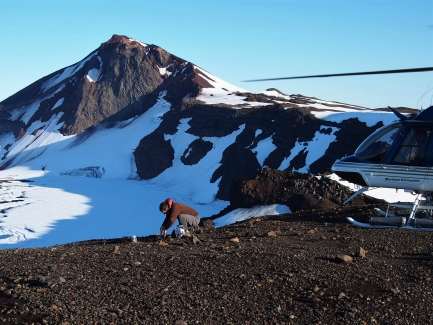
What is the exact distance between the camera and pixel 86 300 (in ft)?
20.5

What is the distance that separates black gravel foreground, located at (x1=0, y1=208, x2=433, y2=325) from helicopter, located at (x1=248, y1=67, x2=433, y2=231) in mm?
1772

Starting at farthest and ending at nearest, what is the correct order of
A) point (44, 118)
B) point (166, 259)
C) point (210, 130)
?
point (44, 118) < point (210, 130) < point (166, 259)

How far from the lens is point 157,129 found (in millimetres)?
76562

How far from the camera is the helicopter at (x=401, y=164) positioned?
36.7 ft

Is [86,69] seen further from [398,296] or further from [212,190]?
[398,296]

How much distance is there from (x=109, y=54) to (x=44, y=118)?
16648 millimetres

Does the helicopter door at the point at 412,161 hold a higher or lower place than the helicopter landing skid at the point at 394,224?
higher

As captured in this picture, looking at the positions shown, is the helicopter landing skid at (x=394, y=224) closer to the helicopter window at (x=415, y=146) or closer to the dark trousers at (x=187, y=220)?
the helicopter window at (x=415, y=146)

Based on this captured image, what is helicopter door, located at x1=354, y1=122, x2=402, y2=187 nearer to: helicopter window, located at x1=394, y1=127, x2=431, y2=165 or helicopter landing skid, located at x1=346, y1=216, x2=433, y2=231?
helicopter window, located at x1=394, y1=127, x2=431, y2=165

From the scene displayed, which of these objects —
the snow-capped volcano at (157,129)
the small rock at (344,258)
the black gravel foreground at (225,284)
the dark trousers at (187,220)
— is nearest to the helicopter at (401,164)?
the black gravel foreground at (225,284)

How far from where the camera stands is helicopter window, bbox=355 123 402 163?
1162cm

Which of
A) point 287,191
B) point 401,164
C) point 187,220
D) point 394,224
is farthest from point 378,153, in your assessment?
point 287,191

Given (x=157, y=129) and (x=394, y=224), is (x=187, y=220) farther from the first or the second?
(x=157, y=129)

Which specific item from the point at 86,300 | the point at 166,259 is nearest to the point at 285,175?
the point at 166,259
